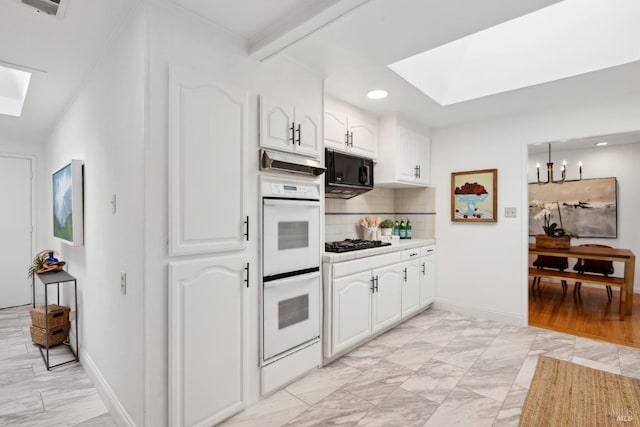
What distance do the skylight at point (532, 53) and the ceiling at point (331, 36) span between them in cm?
9

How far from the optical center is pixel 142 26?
1.67m

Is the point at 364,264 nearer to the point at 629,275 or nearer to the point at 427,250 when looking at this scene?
the point at 427,250

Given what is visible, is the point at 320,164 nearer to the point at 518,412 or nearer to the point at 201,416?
the point at 201,416

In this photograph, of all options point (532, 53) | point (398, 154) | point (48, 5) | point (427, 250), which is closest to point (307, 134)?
point (398, 154)

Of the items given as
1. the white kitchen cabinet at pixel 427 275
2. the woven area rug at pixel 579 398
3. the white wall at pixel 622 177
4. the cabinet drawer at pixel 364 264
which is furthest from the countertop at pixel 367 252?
the white wall at pixel 622 177

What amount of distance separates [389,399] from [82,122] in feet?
10.8

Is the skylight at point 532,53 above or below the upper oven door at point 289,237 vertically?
above

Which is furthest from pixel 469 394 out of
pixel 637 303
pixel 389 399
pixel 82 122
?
pixel 637 303

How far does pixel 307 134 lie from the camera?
2531mm

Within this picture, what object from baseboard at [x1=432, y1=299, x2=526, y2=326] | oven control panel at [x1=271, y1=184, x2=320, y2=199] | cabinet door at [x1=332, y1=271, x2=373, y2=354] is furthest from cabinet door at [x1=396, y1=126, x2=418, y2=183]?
baseboard at [x1=432, y1=299, x2=526, y2=326]

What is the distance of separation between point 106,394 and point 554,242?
540 centimetres

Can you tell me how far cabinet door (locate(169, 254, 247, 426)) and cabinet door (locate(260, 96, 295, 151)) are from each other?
0.82m

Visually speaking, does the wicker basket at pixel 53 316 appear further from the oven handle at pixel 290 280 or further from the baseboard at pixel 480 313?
the baseboard at pixel 480 313

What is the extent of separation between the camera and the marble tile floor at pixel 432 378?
2.05m
